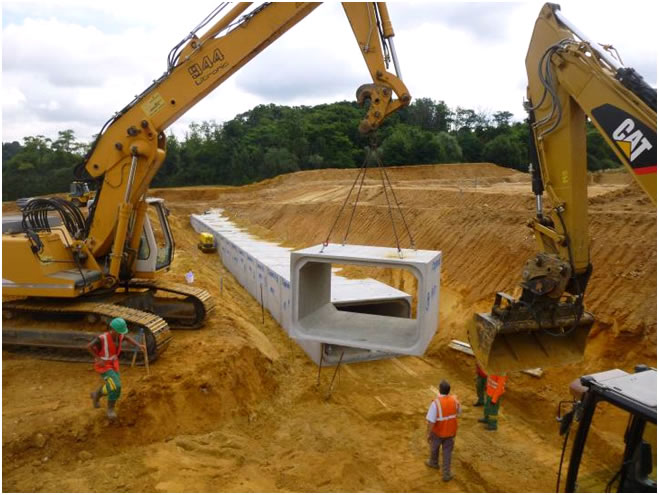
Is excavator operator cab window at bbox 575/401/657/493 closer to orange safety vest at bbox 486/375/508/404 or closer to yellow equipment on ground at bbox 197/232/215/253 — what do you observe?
orange safety vest at bbox 486/375/508/404

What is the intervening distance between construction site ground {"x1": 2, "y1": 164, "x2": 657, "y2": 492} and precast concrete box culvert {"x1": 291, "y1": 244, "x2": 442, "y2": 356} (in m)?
1.59

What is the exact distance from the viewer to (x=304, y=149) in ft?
155

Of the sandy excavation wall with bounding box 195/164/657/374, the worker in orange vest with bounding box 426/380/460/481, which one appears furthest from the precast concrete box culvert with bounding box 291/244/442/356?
the sandy excavation wall with bounding box 195/164/657/374

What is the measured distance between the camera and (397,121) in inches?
1955

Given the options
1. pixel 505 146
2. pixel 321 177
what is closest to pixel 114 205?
pixel 321 177

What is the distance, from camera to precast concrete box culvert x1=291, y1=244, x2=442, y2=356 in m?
5.74

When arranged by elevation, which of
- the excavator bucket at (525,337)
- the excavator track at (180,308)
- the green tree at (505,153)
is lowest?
the excavator track at (180,308)

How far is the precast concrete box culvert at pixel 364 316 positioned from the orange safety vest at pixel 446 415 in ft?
2.05

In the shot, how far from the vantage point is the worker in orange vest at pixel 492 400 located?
6.92 meters

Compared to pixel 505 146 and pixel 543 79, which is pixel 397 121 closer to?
pixel 505 146

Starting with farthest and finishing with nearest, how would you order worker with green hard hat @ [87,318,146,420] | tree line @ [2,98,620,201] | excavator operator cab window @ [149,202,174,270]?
tree line @ [2,98,620,201], excavator operator cab window @ [149,202,174,270], worker with green hard hat @ [87,318,146,420]

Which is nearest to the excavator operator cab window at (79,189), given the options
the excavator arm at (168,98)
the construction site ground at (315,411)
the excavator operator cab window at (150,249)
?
the excavator arm at (168,98)

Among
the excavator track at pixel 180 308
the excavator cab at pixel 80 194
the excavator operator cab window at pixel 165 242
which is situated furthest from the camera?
the excavator track at pixel 180 308

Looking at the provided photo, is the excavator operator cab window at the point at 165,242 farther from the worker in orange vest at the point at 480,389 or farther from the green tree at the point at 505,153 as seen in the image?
the green tree at the point at 505,153
